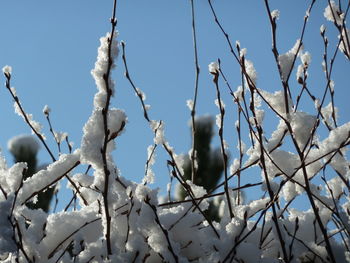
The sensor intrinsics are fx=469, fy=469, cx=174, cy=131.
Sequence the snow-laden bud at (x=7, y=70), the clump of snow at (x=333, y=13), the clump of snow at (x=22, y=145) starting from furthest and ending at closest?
the clump of snow at (x=22, y=145) → the clump of snow at (x=333, y=13) → the snow-laden bud at (x=7, y=70)

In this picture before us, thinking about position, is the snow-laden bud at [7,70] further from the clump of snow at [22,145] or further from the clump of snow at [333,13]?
the clump of snow at [22,145]

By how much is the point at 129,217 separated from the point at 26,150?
9101 mm

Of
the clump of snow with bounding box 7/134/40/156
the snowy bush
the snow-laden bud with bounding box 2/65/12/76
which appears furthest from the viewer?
the clump of snow with bounding box 7/134/40/156

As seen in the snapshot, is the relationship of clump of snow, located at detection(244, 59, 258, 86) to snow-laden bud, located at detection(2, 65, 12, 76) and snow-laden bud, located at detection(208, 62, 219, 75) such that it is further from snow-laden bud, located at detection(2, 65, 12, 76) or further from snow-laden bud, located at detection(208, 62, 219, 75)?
snow-laden bud, located at detection(2, 65, 12, 76)

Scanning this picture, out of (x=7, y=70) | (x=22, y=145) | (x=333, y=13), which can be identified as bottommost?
(x=333, y=13)

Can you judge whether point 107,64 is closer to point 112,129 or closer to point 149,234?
point 112,129

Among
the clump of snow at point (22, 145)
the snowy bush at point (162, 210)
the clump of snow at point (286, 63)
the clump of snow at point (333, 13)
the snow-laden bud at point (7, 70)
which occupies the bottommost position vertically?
the snowy bush at point (162, 210)

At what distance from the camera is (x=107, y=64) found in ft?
3.93

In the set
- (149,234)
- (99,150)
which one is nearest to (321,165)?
(149,234)

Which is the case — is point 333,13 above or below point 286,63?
above

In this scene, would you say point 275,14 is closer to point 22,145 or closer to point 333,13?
point 333,13

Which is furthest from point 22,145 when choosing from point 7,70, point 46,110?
point 7,70

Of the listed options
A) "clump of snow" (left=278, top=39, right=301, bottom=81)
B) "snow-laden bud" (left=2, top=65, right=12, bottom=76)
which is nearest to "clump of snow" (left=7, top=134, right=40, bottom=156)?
"snow-laden bud" (left=2, top=65, right=12, bottom=76)

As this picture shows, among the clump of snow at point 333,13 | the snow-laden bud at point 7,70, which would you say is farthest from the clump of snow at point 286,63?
the snow-laden bud at point 7,70
